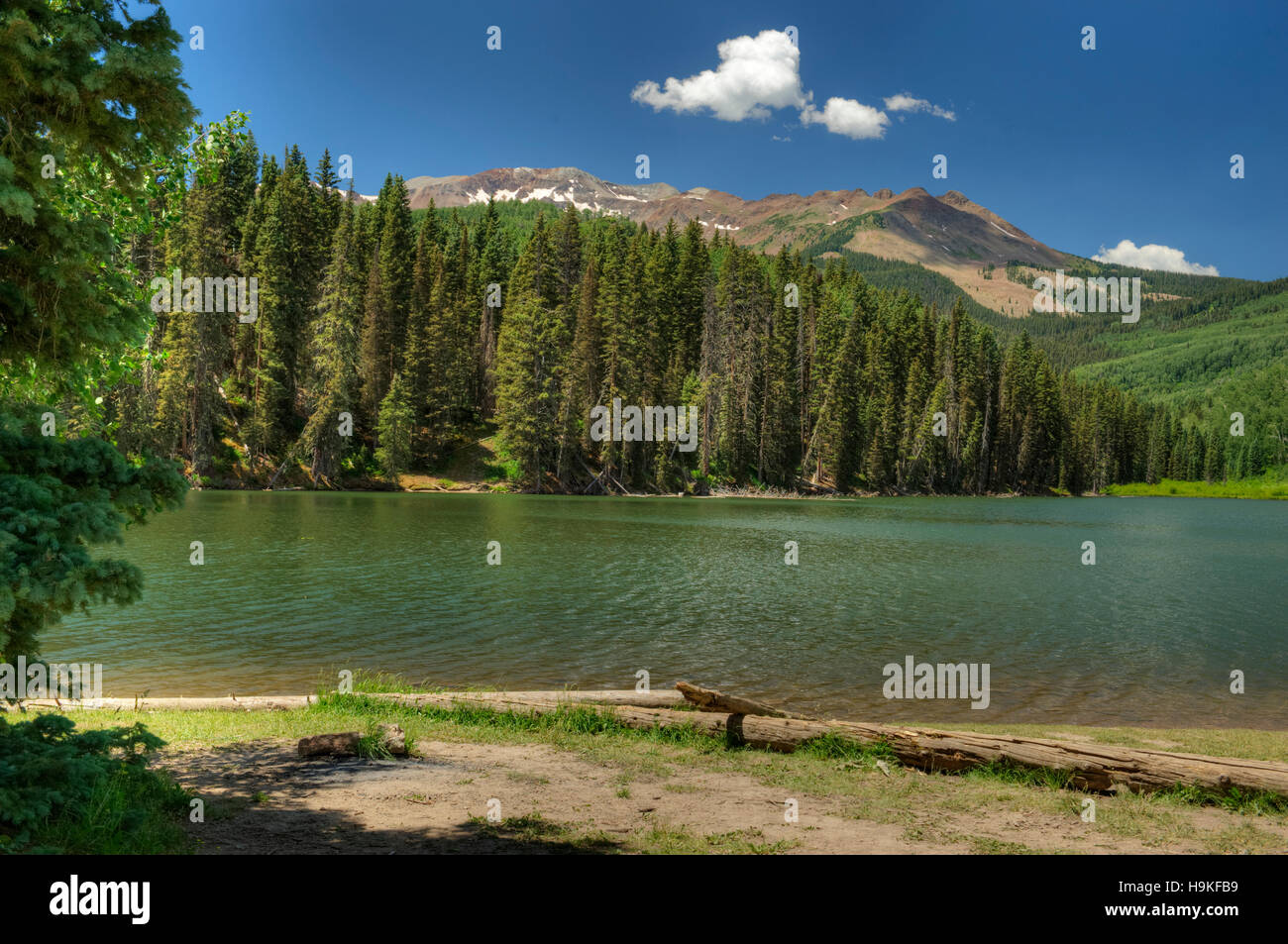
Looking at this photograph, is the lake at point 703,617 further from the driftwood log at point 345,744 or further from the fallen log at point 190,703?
the driftwood log at point 345,744

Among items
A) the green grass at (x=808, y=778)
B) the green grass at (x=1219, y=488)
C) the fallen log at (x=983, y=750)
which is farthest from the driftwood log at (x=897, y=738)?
the green grass at (x=1219, y=488)

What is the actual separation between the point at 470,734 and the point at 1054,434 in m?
144

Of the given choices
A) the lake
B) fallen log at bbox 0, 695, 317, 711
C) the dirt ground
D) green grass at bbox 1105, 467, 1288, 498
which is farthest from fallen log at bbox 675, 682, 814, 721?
green grass at bbox 1105, 467, 1288, 498

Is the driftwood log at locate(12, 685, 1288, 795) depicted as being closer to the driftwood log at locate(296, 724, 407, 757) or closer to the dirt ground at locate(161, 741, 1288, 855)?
the dirt ground at locate(161, 741, 1288, 855)

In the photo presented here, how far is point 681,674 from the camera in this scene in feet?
48.3

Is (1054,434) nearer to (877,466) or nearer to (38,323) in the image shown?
(877,466)

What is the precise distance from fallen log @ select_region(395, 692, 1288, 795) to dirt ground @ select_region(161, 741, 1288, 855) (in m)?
0.44

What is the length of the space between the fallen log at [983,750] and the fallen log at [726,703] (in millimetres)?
240

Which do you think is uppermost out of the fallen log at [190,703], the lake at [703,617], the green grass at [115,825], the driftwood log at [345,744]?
the green grass at [115,825]

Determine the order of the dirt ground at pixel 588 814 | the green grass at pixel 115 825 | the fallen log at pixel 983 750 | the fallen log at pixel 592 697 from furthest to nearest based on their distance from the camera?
the fallen log at pixel 592 697
the fallen log at pixel 983 750
the dirt ground at pixel 588 814
the green grass at pixel 115 825

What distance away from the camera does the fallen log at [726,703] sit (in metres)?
10.2

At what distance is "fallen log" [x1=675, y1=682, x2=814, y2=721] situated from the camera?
10227 millimetres
